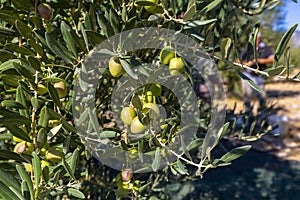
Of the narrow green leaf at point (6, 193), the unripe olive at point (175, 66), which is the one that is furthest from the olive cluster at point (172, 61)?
the narrow green leaf at point (6, 193)

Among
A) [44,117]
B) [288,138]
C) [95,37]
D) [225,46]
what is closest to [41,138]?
[44,117]

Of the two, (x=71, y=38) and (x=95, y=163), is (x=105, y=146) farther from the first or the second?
(x=95, y=163)

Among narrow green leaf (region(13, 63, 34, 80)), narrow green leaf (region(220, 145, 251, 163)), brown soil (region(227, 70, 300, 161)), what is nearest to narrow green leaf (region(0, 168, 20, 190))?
narrow green leaf (region(13, 63, 34, 80))

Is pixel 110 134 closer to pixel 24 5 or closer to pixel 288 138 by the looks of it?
pixel 24 5

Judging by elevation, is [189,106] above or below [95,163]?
above

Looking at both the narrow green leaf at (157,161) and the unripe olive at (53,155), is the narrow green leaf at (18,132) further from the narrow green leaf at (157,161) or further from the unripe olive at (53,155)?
the narrow green leaf at (157,161)

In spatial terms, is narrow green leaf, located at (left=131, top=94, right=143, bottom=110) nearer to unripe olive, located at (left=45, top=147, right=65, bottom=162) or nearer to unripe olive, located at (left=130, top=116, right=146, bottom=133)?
unripe olive, located at (left=130, top=116, right=146, bottom=133)

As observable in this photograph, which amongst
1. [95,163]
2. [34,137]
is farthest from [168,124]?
[95,163]

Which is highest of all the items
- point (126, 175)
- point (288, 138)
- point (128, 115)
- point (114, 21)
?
point (114, 21)
